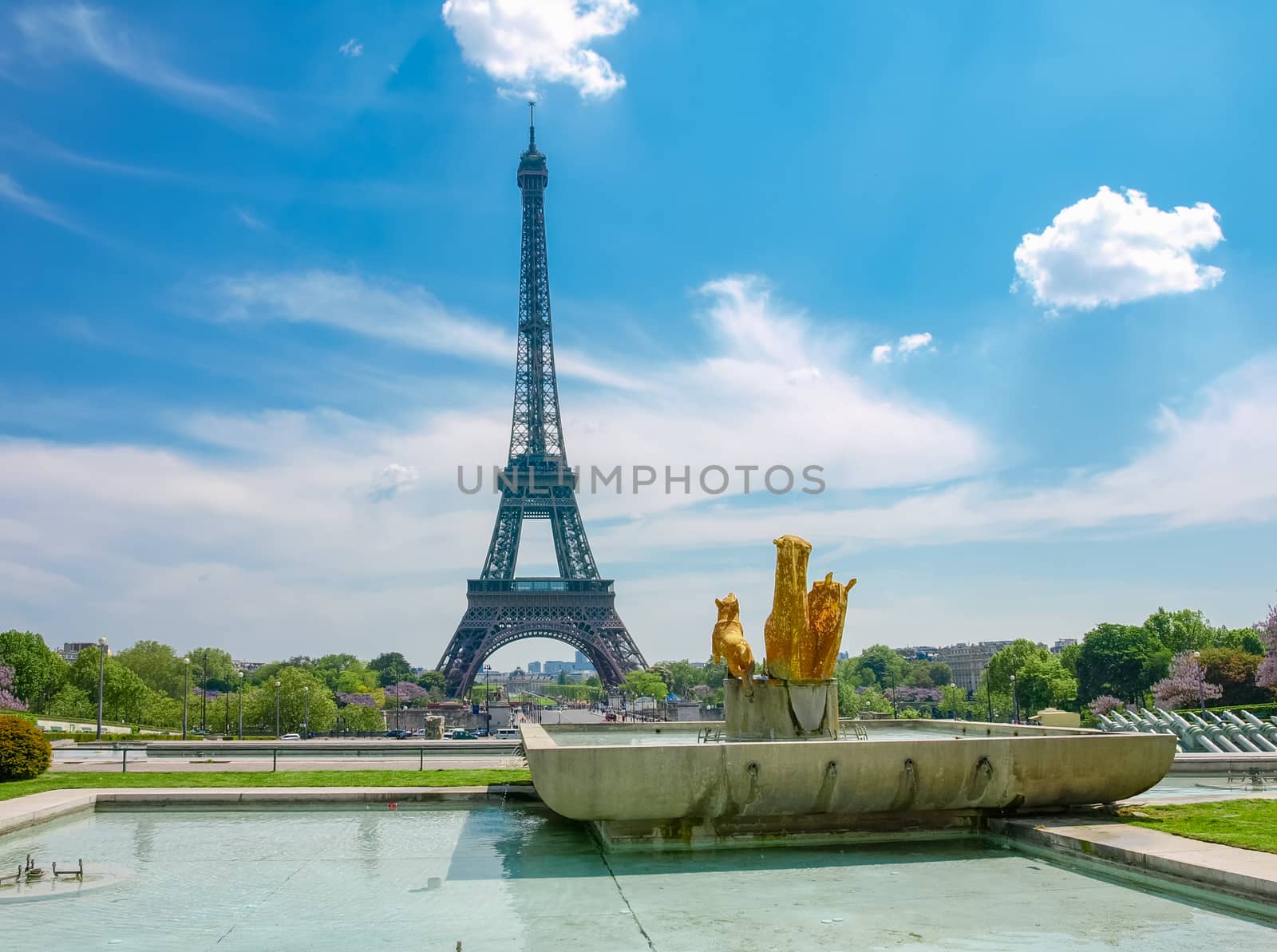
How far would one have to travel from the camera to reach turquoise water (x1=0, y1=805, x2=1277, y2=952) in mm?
9062

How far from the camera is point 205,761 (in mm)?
27844

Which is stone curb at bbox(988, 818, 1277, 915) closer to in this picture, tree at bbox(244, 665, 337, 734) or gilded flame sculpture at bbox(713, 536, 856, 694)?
gilded flame sculpture at bbox(713, 536, 856, 694)

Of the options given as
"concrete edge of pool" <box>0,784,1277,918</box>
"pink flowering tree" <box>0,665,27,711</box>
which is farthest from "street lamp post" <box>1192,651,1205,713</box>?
"pink flowering tree" <box>0,665,27,711</box>

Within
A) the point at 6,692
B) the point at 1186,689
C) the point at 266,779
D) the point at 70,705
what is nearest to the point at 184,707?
the point at 6,692

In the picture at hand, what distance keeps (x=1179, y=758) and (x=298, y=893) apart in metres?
19.3

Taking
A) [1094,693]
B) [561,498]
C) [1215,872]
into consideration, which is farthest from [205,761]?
[1094,693]

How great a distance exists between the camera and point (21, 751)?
70.1ft

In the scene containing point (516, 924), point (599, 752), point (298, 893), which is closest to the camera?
point (516, 924)

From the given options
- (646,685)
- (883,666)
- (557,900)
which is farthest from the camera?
(883,666)

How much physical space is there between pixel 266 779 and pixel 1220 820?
17512 millimetres

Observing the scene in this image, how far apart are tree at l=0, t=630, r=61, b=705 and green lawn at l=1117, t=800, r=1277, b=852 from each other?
71243 mm

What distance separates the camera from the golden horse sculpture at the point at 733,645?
1672cm

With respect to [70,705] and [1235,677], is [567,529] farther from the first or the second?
[1235,677]

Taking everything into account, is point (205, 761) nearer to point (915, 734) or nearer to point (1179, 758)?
point (915, 734)
